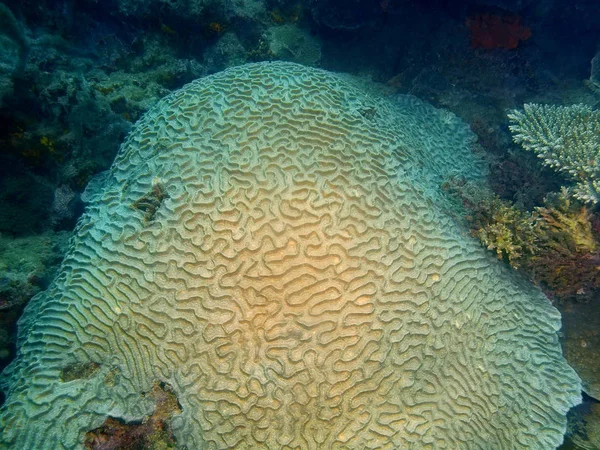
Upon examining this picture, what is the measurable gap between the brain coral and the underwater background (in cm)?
44

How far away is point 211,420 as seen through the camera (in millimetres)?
3008

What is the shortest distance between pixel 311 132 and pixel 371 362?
256 centimetres

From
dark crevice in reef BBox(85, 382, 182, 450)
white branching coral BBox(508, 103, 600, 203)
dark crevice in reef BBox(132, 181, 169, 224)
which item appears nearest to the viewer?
dark crevice in reef BBox(85, 382, 182, 450)

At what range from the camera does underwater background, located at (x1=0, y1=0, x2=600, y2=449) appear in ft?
13.2

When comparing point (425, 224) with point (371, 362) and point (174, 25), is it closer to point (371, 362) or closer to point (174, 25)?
point (371, 362)

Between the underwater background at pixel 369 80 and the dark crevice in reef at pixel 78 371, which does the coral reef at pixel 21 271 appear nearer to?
the underwater background at pixel 369 80

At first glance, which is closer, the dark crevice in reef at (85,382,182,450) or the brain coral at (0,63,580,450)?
the dark crevice in reef at (85,382,182,450)

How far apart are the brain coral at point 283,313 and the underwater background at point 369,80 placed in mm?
441

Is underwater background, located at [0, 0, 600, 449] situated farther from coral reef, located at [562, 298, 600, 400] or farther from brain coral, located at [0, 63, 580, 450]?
brain coral, located at [0, 63, 580, 450]

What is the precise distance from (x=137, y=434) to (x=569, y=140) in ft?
19.6


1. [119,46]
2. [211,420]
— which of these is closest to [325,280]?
[211,420]

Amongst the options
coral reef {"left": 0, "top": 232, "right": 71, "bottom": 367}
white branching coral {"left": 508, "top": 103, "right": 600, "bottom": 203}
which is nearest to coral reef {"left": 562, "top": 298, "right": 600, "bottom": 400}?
white branching coral {"left": 508, "top": 103, "right": 600, "bottom": 203}

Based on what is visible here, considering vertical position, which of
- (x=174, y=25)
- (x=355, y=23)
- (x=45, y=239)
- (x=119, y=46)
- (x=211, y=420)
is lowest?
(x=211, y=420)

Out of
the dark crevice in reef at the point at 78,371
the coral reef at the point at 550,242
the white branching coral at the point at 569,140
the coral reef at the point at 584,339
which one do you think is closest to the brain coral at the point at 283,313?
the dark crevice in reef at the point at 78,371
